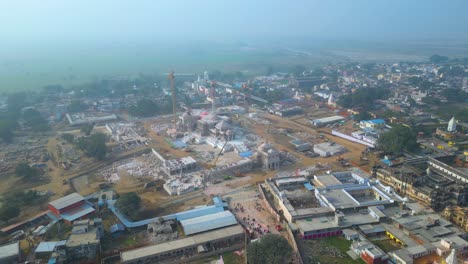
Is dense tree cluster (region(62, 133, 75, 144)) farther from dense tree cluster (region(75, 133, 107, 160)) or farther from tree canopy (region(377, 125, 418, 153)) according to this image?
tree canopy (region(377, 125, 418, 153))

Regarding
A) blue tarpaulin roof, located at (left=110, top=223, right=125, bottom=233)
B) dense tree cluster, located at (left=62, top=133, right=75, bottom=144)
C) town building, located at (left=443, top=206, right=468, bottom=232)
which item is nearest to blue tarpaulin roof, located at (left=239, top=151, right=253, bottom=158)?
blue tarpaulin roof, located at (left=110, top=223, right=125, bottom=233)

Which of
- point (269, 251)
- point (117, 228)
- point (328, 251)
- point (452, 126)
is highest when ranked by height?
point (452, 126)

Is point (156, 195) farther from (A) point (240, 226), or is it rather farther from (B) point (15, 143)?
(B) point (15, 143)

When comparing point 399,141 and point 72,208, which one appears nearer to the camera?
point 72,208

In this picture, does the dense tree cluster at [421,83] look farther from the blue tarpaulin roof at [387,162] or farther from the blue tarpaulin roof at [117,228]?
the blue tarpaulin roof at [117,228]

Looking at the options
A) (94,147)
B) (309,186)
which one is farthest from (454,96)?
(94,147)

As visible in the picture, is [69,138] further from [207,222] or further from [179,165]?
[207,222]

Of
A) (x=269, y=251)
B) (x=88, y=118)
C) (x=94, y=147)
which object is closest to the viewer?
(x=269, y=251)
